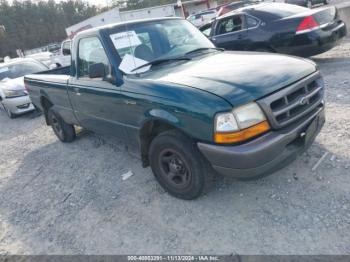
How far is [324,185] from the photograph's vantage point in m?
3.07

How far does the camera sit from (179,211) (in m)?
3.20

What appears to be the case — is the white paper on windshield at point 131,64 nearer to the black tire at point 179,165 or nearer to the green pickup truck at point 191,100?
the green pickup truck at point 191,100

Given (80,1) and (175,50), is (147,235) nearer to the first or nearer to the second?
(175,50)

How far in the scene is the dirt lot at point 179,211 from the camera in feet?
8.69

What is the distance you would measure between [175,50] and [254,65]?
114 centimetres

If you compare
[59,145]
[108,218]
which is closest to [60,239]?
[108,218]

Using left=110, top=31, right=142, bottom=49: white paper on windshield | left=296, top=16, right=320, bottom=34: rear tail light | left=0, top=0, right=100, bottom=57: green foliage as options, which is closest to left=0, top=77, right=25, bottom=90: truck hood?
left=110, top=31, right=142, bottom=49: white paper on windshield

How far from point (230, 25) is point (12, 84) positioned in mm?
6232

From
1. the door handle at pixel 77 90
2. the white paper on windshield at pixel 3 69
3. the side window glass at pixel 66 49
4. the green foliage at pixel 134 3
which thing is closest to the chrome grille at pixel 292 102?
the door handle at pixel 77 90

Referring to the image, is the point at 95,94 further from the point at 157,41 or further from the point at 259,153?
the point at 259,153

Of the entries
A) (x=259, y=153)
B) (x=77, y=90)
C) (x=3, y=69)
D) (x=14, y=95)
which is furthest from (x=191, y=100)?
(x=3, y=69)

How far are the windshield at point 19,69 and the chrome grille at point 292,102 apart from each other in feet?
28.1

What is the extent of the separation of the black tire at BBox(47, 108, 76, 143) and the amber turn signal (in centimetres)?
395

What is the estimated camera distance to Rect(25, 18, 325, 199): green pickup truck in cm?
259
